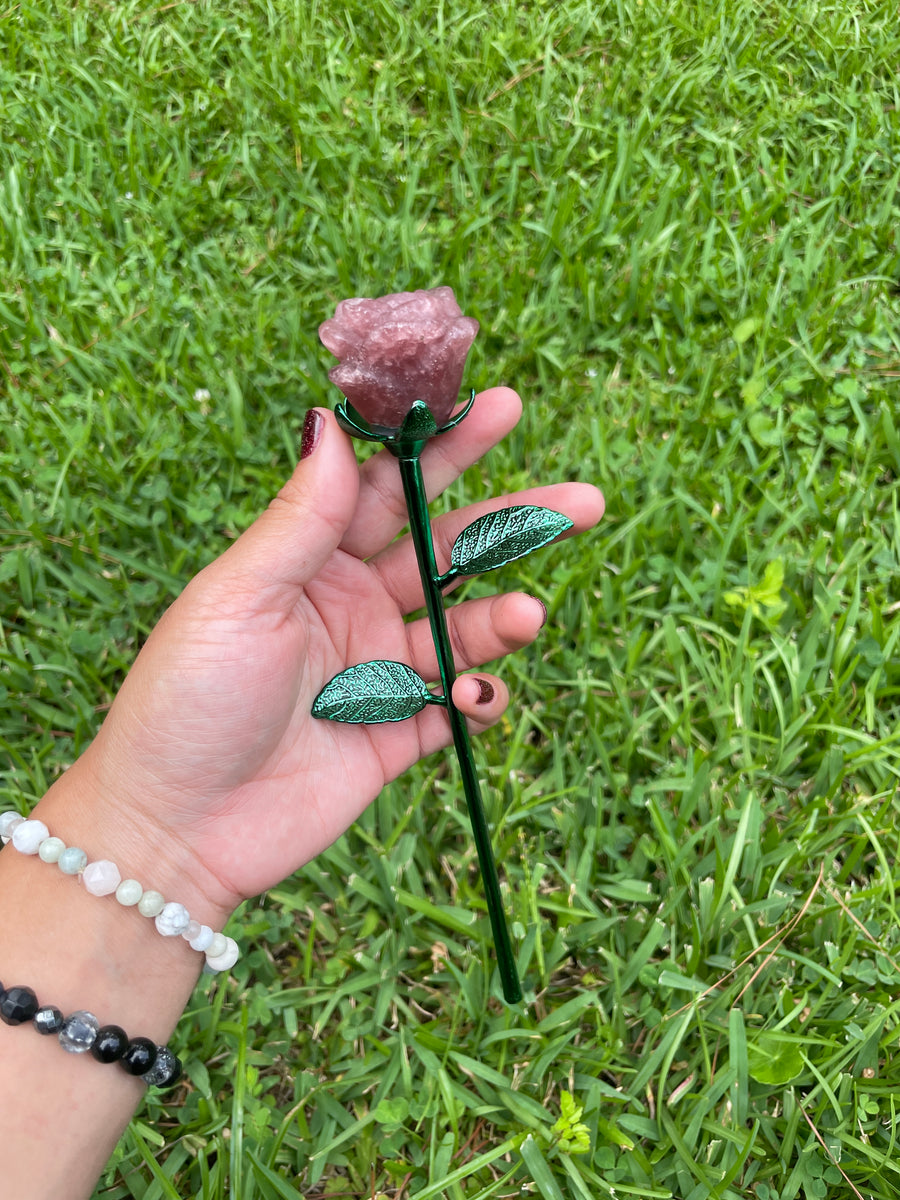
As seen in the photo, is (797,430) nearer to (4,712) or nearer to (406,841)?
(406,841)

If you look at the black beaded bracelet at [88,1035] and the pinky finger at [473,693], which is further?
the pinky finger at [473,693]

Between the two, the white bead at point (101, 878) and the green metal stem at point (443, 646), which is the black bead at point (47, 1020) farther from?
the green metal stem at point (443, 646)

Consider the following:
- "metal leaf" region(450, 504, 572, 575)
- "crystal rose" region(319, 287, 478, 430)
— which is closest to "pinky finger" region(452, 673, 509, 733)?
"metal leaf" region(450, 504, 572, 575)

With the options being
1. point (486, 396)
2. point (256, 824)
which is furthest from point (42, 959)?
point (486, 396)

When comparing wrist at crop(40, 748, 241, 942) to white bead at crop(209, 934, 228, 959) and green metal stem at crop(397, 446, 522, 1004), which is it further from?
green metal stem at crop(397, 446, 522, 1004)

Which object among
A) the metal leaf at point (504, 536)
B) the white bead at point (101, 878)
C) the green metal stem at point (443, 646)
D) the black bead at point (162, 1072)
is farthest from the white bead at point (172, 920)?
the metal leaf at point (504, 536)

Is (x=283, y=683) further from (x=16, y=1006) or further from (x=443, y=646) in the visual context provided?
(x=16, y=1006)
